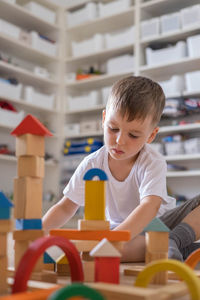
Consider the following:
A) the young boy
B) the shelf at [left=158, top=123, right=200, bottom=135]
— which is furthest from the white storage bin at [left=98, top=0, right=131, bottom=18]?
the young boy

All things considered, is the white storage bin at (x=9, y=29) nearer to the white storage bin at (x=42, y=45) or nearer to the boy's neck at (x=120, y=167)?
the white storage bin at (x=42, y=45)

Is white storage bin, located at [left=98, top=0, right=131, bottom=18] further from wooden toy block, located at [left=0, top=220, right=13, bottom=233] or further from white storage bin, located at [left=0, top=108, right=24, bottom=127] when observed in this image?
wooden toy block, located at [left=0, top=220, right=13, bottom=233]

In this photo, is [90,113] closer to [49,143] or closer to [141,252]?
[49,143]

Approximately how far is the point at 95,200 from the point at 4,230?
6.2 inches

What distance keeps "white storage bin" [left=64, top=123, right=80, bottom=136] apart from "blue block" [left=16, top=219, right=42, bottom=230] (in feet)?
10.5

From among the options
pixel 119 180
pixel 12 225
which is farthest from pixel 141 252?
pixel 12 225

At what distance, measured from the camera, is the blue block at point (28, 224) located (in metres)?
0.53

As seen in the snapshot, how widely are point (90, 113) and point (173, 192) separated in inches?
46.0

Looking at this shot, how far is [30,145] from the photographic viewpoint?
1.80ft

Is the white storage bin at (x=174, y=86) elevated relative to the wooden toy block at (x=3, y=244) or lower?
elevated

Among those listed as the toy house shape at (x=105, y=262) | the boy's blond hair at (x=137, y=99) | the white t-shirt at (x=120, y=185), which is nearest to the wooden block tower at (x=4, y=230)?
the toy house shape at (x=105, y=262)

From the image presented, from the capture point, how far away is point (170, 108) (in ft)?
10.4

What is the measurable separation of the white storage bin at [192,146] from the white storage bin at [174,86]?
0.40 metres

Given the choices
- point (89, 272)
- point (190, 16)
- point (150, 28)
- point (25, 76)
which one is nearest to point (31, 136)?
point (89, 272)
